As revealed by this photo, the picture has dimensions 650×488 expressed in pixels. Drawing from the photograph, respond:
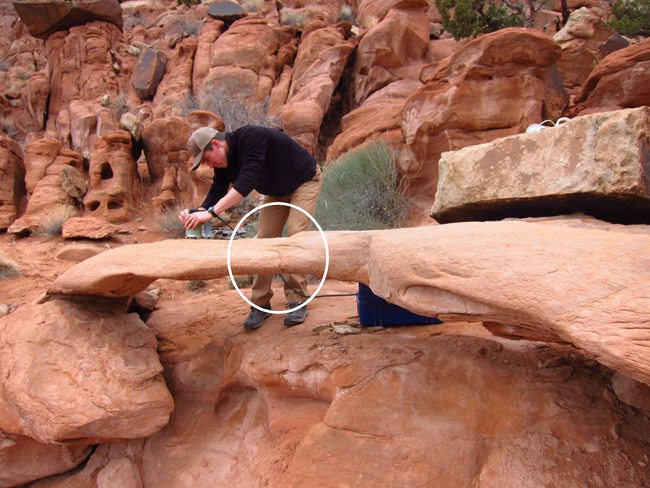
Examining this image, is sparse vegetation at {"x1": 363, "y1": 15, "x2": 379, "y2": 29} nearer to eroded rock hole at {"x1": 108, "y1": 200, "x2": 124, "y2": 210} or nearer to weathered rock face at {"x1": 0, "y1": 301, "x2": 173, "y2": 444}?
Answer: eroded rock hole at {"x1": 108, "y1": 200, "x2": 124, "y2": 210}

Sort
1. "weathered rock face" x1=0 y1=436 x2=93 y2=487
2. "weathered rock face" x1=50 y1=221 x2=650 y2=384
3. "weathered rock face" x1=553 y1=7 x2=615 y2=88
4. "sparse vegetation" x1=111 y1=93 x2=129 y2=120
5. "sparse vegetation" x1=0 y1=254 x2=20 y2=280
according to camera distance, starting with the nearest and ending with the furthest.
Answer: "weathered rock face" x1=50 y1=221 x2=650 y2=384, "weathered rock face" x1=0 y1=436 x2=93 y2=487, "sparse vegetation" x1=0 y1=254 x2=20 y2=280, "weathered rock face" x1=553 y1=7 x2=615 y2=88, "sparse vegetation" x1=111 y1=93 x2=129 y2=120

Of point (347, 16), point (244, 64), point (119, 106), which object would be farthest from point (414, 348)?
point (347, 16)

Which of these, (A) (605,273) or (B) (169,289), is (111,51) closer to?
(B) (169,289)

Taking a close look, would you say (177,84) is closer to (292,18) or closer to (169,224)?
(292,18)

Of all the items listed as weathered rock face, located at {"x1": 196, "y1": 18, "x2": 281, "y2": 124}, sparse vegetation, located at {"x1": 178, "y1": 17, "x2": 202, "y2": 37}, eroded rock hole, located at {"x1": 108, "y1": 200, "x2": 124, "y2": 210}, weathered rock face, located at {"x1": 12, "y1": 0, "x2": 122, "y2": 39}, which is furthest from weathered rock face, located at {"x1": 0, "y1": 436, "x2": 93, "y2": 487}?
weathered rock face, located at {"x1": 12, "y1": 0, "x2": 122, "y2": 39}

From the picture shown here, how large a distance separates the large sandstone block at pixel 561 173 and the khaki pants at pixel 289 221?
1.04 m

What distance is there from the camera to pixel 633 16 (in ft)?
29.8

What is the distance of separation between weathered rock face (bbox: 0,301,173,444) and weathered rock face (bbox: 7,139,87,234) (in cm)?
624

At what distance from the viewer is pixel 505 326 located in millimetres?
2133

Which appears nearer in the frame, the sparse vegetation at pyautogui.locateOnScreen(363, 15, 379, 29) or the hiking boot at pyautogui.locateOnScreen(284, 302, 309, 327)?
the hiking boot at pyautogui.locateOnScreen(284, 302, 309, 327)

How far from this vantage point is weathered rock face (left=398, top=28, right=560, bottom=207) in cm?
514

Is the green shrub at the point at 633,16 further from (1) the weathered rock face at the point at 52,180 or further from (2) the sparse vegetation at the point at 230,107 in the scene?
(1) the weathered rock face at the point at 52,180

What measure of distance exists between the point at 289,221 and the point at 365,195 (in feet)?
11.2

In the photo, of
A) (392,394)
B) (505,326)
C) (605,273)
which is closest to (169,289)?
(392,394)
